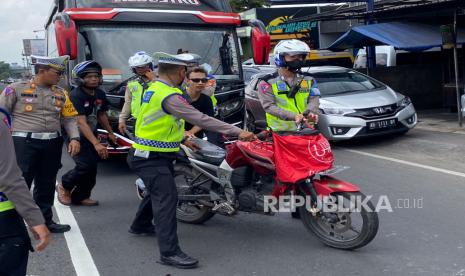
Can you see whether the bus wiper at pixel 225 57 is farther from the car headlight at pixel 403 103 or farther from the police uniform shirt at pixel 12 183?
the police uniform shirt at pixel 12 183

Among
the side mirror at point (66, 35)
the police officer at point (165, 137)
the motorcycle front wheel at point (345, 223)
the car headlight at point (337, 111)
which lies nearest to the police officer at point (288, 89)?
the motorcycle front wheel at point (345, 223)

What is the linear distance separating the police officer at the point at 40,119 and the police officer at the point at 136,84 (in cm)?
123

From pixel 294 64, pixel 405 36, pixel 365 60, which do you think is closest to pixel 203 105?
pixel 294 64

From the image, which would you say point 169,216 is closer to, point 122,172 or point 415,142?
point 122,172

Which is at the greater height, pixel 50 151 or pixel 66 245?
pixel 50 151

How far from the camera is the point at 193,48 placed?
26.7 ft

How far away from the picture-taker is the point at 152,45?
7.97 m

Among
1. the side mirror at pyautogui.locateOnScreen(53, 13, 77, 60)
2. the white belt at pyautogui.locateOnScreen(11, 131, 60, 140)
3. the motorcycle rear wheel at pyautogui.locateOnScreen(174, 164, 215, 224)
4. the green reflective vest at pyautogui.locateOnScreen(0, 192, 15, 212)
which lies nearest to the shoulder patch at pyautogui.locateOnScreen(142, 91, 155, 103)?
the motorcycle rear wheel at pyautogui.locateOnScreen(174, 164, 215, 224)

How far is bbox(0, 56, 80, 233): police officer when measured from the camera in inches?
200

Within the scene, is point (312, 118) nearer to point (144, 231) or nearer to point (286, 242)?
point (286, 242)

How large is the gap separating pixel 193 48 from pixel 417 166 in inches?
144

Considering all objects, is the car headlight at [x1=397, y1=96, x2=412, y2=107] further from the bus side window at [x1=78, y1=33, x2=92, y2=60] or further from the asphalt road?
the bus side window at [x1=78, y1=33, x2=92, y2=60]

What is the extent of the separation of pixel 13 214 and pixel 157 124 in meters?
1.72

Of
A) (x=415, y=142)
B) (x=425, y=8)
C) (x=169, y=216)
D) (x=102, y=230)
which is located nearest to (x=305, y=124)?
(x=169, y=216)
